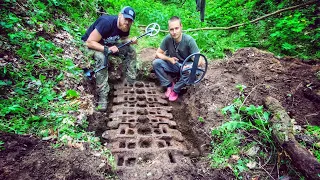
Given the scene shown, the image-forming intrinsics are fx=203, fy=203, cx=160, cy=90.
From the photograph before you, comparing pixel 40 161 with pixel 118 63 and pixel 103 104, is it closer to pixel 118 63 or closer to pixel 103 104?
pixel 103 104

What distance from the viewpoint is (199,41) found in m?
5.86

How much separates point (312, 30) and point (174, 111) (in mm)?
3844

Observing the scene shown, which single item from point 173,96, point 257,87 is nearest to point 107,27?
point 173,96

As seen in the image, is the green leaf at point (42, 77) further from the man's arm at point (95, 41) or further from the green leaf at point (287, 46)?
the green leaf at point (287, 46)

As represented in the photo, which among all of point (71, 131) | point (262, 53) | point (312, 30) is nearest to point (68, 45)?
point (71, 131)

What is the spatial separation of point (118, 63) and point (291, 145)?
3.37 metres

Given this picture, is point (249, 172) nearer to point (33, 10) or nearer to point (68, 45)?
point (68, 45)

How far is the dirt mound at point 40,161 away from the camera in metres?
1.63

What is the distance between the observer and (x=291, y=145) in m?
2.04

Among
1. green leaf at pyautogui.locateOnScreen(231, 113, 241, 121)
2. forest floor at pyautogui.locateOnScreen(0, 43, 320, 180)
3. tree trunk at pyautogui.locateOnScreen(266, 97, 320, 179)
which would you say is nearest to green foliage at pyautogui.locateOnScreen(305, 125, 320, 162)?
forest floor at pyautogui.locateOnScreen(0, 43, 320, 180)

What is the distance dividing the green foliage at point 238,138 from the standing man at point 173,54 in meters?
1.53

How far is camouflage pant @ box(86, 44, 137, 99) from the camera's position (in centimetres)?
376

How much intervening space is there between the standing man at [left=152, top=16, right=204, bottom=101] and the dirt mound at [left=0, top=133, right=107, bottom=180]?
237 centimetres

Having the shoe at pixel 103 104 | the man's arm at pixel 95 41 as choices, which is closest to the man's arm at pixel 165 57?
the man's arm at pixel 95 41
